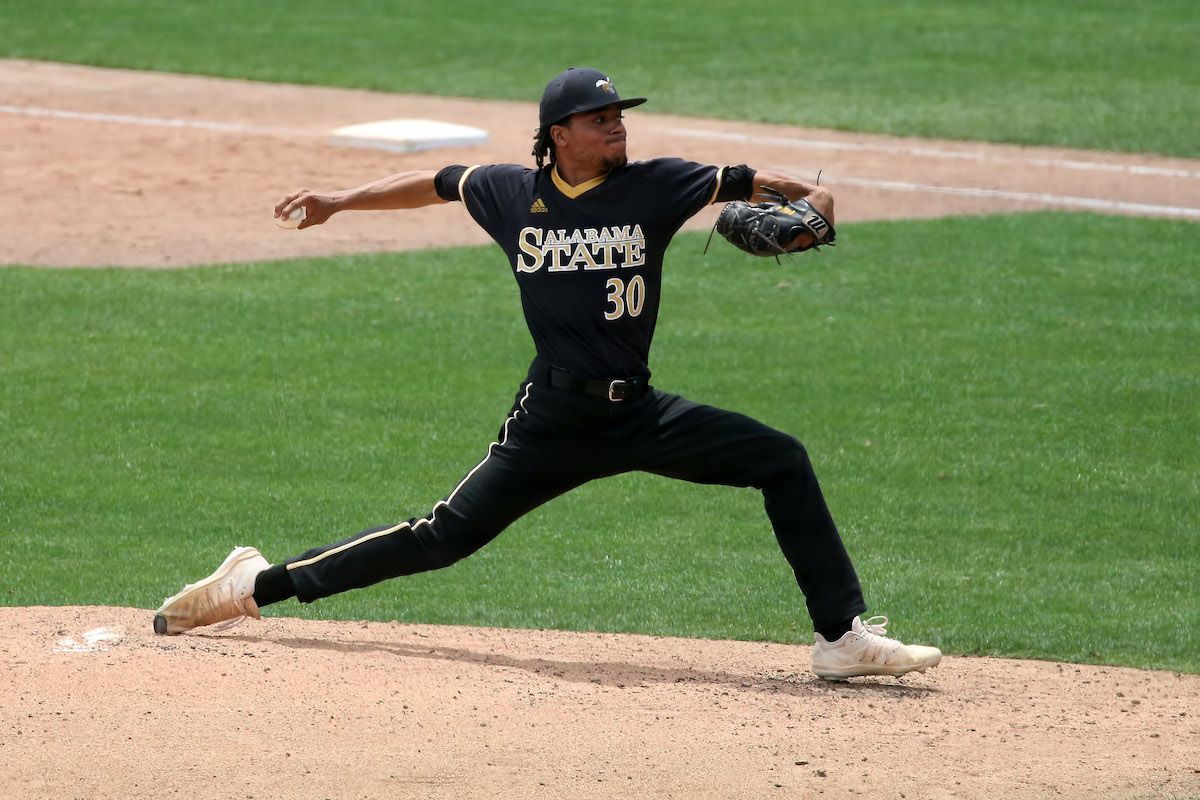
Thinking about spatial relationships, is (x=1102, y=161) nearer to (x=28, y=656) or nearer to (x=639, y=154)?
(x=639, y=154)

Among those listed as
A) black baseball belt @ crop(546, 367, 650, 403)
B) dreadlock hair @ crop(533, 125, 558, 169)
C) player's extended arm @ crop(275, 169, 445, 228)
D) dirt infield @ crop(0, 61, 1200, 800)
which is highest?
dreadlock hair @ crop(533, 125, 558, 169)

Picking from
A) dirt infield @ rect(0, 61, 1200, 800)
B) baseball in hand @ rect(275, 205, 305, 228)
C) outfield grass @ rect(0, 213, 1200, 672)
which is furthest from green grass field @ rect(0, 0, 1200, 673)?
baseball in hand @ rect(275, 205, 305, 228)

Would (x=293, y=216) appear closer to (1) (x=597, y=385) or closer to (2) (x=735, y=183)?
(1) (x=597, y=385)

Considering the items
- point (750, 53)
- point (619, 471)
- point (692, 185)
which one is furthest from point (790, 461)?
point (750, 53)

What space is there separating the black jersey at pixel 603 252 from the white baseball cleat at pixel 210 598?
1.24m

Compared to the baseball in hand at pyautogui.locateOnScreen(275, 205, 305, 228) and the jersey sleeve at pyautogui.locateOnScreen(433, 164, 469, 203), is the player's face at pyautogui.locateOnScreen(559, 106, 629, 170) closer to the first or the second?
the jersey sleeve at pyautogui.locateOnScreen(433, 164, 469, 203)

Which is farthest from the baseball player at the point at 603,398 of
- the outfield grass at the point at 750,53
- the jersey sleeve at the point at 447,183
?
the outfield grass at the point at 750,53

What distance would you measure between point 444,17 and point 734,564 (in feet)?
65.2

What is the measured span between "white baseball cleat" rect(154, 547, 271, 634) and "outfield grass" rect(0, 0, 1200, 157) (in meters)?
13.2

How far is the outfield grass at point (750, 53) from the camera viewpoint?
1847 centimetres

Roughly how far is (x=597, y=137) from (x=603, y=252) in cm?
35

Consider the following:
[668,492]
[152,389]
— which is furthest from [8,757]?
[152,389]

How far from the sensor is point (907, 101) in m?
19.2

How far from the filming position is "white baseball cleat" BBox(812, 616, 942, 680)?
529cm
